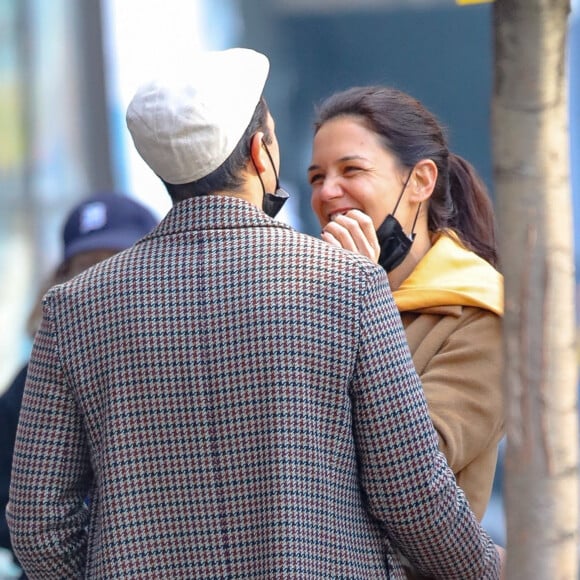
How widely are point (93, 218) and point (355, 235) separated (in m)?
1.57

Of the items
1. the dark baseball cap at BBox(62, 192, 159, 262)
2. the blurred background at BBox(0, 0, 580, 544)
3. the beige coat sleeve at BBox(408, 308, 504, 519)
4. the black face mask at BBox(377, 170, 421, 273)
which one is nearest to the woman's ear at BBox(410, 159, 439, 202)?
the black face mask at BBox(377, 170, 421, 273)

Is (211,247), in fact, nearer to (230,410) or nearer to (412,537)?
(230,410)

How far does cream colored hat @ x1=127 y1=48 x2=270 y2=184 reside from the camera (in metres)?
1.94

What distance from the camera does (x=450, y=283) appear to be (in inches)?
89.7

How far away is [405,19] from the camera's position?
213 inches

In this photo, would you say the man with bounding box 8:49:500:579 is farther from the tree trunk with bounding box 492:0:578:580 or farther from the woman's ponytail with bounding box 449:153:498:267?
the woman's ponytail with bounding box 449:153:498:267

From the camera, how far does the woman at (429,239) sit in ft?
7.04

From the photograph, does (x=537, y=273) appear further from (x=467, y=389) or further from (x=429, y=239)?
(x=429, y=239)

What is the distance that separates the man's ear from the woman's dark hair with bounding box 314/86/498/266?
52 centimetres

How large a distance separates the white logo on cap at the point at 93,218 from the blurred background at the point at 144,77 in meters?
1.91

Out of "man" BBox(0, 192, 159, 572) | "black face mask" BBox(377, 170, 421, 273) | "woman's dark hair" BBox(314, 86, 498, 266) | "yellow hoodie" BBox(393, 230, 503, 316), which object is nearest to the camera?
"yellow hoodie" BBox(393, 230, 503, 316)

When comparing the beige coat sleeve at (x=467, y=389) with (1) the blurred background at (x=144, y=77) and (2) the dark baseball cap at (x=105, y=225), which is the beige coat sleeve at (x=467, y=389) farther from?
(1) the blurred background at (x=144, y=77)

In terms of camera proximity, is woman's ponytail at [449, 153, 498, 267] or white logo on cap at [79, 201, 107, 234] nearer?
woman's ponytail at [449, 153, 498, 267]

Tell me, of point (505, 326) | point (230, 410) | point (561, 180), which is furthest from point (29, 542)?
point (561, 180)
